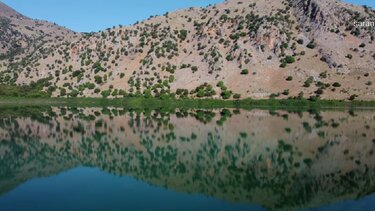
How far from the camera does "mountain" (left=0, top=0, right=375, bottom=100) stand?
404ft

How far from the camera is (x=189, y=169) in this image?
28.2 meters

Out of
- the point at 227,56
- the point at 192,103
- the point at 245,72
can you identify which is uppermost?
the point at 227,56

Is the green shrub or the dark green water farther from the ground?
the green shrub

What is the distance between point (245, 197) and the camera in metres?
21.2

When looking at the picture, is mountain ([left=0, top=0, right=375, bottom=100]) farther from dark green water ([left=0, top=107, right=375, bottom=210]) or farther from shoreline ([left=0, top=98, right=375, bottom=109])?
dark green water ([left=0, top=107, right=375, bottom=210])

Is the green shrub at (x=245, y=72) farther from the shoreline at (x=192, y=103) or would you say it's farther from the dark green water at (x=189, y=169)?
the dark green water at (x=189, y=169)

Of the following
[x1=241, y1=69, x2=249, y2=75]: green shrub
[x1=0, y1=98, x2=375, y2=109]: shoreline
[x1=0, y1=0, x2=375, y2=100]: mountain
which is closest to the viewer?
[x1=0, y1=98, x2=375, y2=109]: shoreline

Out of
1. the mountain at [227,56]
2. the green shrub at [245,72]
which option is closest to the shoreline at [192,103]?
the mountain at [227,56]

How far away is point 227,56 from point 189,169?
114m

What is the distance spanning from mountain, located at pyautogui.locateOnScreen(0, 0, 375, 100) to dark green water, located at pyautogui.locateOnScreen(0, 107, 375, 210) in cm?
7486

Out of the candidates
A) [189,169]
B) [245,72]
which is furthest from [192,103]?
[189,169]

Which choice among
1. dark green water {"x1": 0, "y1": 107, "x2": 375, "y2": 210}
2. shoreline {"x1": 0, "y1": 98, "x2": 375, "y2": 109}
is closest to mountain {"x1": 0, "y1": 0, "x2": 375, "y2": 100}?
shoreline {"x1": 0, "y1": 98, "x2": 375, "y2": 109}

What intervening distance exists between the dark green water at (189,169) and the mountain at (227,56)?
7486 cm

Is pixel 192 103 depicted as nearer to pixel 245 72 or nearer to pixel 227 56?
pixel 245 72
